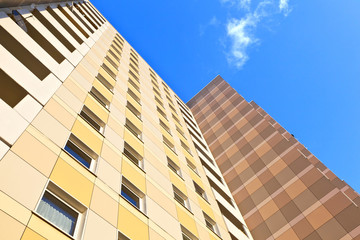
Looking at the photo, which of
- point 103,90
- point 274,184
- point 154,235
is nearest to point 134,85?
point 103,90

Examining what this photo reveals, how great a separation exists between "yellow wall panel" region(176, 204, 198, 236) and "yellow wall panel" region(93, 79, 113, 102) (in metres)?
8.64

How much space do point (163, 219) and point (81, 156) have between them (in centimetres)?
498

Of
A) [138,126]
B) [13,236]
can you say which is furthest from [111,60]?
[13,236]

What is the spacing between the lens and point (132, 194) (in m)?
13.6

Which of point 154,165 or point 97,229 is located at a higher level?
point 154,165

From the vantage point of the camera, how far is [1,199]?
7711 mm

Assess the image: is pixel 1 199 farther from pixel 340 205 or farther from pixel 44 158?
pixel 340 205

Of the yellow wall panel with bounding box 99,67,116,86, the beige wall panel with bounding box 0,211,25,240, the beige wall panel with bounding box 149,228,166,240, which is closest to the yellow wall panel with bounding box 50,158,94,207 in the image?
the beige wall panel with bounding box 0,211,25,240

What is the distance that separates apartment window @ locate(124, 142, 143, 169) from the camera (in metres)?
16.3

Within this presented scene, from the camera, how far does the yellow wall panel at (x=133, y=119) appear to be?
19969 millimetres

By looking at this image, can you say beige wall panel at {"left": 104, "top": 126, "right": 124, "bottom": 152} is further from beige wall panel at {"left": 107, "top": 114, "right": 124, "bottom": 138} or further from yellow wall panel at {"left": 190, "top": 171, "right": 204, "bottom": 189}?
yellow wall panel at {"left": 190, "top": 171, "right": 204, "bottom": 189}

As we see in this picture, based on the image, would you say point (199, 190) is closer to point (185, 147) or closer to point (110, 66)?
point (185, 147)

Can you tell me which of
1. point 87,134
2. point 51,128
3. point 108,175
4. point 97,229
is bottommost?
point 97,229

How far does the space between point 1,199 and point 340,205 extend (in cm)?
2337
